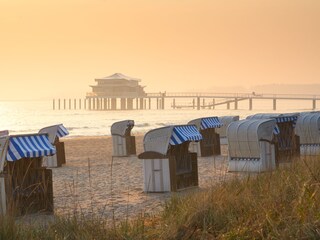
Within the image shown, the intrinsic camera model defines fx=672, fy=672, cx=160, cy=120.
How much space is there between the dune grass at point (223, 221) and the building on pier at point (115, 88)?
118m

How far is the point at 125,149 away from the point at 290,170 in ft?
35.0

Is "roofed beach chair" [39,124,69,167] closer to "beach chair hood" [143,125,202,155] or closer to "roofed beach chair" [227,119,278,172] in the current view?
"roofed beach chair" [227,119,278,172]

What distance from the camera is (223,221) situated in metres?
6.36

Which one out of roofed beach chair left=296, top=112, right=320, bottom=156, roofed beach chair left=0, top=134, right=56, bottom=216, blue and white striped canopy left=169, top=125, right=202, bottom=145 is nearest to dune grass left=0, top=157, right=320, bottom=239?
roofed beach chair left=0, top=134, right=56, bottom=216

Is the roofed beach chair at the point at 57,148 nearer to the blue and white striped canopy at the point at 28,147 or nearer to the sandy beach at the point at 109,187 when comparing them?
the sandy beach at the point at 109,187

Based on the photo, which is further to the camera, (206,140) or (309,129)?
(206,140)

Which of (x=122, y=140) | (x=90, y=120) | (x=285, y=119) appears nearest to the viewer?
(x=285, y=119)

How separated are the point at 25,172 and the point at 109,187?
3.04 m

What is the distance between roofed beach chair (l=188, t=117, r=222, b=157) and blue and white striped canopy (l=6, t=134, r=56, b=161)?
341 inches

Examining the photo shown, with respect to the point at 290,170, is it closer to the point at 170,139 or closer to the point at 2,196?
the point at 170,139

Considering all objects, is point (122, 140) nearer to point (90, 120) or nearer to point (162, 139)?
point (162, 139)

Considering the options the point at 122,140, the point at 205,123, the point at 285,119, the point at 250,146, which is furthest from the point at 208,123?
the point at 250,146

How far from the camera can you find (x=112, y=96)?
408ft

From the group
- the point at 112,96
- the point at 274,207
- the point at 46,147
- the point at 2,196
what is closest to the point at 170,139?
the point at 46,147
